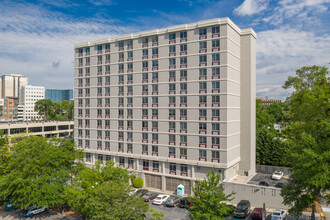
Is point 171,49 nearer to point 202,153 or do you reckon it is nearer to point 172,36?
point 172,36

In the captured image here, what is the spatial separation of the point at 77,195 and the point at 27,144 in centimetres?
1451

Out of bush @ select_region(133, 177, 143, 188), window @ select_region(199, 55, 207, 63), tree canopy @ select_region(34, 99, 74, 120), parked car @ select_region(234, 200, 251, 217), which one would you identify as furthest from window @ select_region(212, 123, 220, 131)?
tree canopy @ select_region(34, 99, 74, 120)

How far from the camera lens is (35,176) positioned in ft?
126

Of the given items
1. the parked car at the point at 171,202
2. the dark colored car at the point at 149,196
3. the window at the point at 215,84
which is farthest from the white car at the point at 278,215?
the window at the point at 215,84

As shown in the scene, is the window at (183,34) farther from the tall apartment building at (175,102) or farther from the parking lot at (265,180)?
the parking lot at (265,180)

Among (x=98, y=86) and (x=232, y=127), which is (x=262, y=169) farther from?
(x=98, y=86)

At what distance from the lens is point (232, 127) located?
45.3 m

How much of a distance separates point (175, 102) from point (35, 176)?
2556cm

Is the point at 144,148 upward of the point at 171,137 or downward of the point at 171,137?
downward

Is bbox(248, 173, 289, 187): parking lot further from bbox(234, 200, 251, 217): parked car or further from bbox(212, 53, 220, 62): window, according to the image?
bbox(212, 53, 220, 62): window

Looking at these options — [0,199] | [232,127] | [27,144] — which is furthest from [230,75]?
[0,199]

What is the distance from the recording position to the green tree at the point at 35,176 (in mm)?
36719

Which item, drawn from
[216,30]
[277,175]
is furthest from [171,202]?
[216,30]

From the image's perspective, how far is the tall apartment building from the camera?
43906 millimetres
